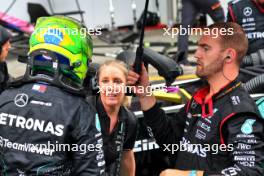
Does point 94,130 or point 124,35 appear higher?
point 124,35

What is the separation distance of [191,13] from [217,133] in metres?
3.03

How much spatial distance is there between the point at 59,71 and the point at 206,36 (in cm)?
68

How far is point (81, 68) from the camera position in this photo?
4.32 feet

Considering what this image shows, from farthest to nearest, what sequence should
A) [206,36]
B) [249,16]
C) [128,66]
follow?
[249,16], [128,66], [206,36]

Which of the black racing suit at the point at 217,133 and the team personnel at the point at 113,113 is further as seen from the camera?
the team personnel at the point at 113,113

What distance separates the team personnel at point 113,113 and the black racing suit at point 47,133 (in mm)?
551

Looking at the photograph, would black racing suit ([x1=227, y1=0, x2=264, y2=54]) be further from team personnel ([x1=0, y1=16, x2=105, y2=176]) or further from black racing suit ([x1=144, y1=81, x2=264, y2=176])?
team personnel ([x1=0, y1=16, x2=105, y2=176])

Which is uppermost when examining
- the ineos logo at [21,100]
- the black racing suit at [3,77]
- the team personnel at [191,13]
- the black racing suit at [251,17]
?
the team personnel at [191,13]

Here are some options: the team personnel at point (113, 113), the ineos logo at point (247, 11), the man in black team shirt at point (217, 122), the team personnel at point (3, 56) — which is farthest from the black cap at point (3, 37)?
the ineos logo at point (247, 11)

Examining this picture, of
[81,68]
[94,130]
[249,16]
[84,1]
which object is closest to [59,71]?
→ [81,68]

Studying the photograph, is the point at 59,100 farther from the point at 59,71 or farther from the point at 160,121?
the point at 160,121

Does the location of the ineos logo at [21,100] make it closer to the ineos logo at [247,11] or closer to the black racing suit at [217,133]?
the black racing suit at [217,133]

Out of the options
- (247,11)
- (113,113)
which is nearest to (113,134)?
(113,113)

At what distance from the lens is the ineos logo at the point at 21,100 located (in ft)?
4.07
